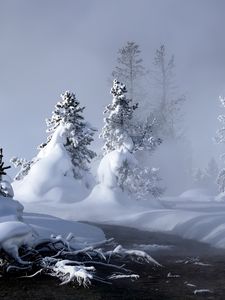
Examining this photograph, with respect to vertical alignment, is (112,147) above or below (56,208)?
above

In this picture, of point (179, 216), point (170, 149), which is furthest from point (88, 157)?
point (170, 149)

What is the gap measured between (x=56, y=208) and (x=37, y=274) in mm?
17754

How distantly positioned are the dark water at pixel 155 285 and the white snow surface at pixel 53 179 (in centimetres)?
1729

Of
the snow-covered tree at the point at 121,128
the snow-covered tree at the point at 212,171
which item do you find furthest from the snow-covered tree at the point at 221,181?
the snow-covered tree at the point at 212,171

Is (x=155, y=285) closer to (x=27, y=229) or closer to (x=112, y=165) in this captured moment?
(x=27, y=229)

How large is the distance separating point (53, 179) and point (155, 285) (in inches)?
878

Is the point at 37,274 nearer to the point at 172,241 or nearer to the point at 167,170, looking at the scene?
the point at 172,241

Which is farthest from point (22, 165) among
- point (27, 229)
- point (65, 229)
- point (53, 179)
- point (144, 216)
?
point (27, 229)

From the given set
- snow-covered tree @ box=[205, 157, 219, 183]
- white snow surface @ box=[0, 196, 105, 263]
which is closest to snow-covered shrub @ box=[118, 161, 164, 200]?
white snow surface @ box=[0, 196, 105, 263]

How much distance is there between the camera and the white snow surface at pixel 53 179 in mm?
31572

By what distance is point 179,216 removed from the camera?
23344 mm

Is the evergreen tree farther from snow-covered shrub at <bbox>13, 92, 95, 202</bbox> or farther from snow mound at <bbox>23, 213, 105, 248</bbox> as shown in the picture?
snow mound at <bbox>23, 213, 105, 248</bbox>

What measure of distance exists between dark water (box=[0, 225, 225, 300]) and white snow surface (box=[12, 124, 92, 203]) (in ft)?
56.7

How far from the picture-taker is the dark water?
926cm
